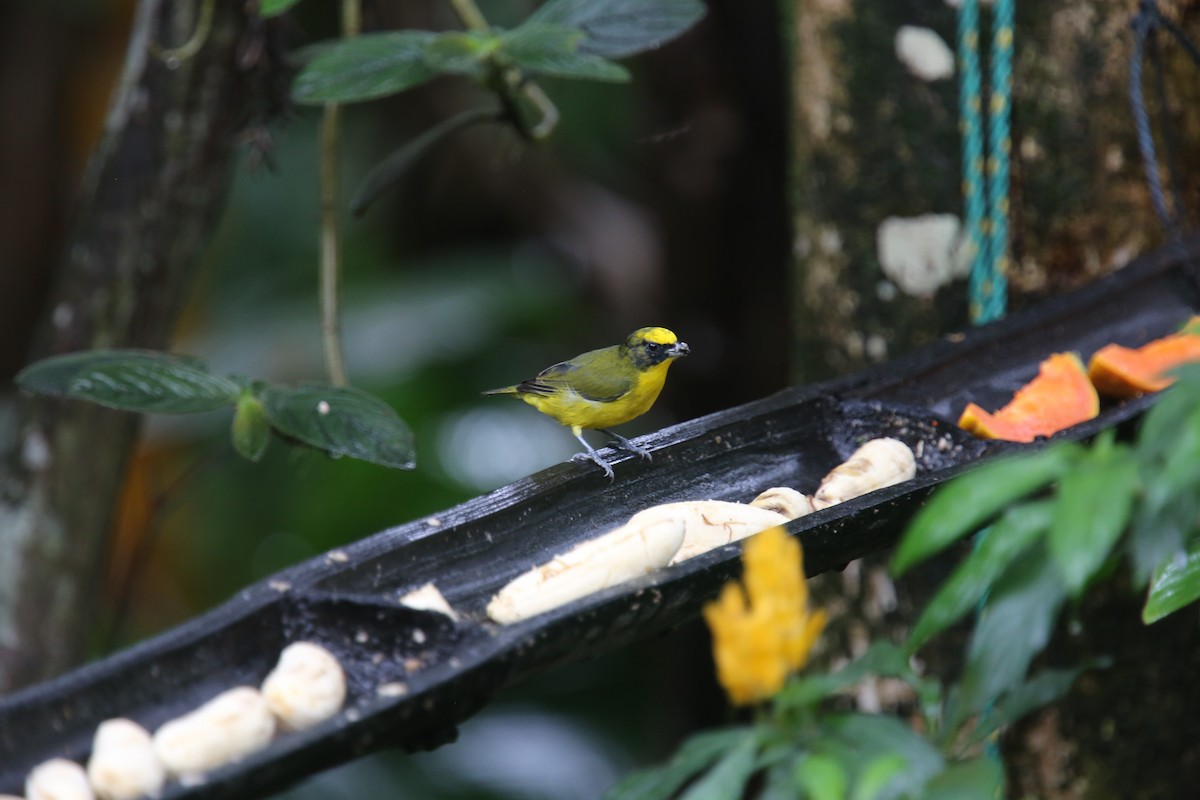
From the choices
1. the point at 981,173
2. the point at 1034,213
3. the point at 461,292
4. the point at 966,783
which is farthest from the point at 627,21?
the point at 461,292

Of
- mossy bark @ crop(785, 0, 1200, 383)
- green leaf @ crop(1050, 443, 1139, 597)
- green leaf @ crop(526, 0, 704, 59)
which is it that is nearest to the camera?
green leaf @ crop(1050, 443, 1139, 597)

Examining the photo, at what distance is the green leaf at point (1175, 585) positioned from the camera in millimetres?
1277

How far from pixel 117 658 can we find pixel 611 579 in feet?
1.69

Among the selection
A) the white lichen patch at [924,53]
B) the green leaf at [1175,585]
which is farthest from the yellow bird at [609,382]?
the green leaf at [1175,585]

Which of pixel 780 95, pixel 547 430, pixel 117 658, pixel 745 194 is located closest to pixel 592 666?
pixel 547 430

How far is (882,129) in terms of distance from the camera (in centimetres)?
238

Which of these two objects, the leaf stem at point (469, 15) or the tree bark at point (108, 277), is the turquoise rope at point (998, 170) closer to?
the leaf stem at point (469, 15)

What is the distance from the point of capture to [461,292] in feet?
15.4

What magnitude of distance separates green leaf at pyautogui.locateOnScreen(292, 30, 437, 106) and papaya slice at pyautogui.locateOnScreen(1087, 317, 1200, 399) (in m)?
1.12

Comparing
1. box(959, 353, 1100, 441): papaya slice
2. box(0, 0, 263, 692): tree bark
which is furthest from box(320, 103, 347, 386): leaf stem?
box(959, 353, 1100, 441): papaya slice

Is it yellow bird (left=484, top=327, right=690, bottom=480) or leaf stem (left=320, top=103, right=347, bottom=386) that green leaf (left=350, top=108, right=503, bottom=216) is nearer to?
leaf stem (left=320, top=103, right=347, bottom=386)

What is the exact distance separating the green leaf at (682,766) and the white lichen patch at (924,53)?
1640 mm

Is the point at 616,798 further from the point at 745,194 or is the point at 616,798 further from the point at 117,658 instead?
the point at 745,194

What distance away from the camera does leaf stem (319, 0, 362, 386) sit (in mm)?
2160
